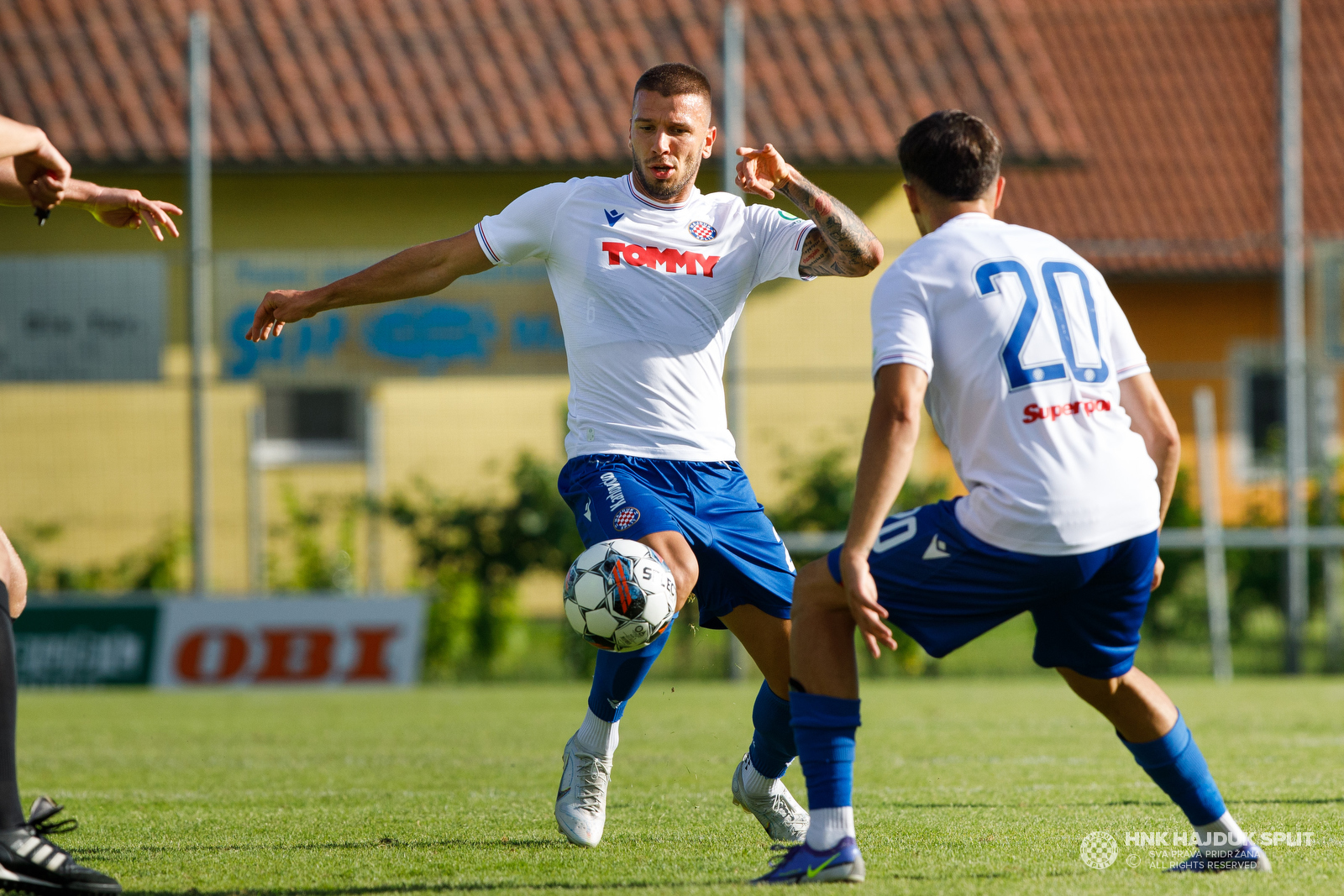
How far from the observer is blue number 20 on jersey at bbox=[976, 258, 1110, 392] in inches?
140

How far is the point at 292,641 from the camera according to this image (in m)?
10.9

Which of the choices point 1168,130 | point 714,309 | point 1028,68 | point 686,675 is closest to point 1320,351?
point 1028,68

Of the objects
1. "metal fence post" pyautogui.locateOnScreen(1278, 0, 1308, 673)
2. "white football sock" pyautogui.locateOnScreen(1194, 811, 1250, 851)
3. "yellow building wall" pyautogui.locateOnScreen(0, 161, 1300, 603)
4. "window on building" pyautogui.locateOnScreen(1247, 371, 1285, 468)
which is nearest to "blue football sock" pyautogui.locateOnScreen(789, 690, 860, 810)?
"white football sock" pyautogui.locateOnScreen(1194, 811, 1250, 851)

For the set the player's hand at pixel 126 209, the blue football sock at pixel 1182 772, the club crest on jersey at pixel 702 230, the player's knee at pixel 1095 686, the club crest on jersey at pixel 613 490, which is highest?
the player's hand at pixel 126 209

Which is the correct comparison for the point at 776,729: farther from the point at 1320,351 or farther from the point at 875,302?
the point at 1320,351

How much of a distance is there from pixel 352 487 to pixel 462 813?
25.6 feet

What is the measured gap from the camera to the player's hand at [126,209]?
15.0 ft

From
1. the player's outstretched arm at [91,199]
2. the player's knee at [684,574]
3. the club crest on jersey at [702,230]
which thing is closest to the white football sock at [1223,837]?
the player's knee at [684,574]

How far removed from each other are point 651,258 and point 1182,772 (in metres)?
2.16

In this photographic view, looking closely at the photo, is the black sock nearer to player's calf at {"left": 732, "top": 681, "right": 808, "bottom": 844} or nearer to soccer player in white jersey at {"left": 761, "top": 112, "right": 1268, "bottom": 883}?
soccer player in white jersey at {"left": 761, "top": 112, "right": 1268, "bottom": 883}

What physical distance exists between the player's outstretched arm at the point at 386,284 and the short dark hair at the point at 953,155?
157cm

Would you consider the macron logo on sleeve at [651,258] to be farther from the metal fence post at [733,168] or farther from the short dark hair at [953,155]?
the metal fence post at [733,168]

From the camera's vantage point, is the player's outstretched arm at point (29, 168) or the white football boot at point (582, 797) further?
the white football boot at point (582, 797)

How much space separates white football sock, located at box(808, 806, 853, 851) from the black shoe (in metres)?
1.72
